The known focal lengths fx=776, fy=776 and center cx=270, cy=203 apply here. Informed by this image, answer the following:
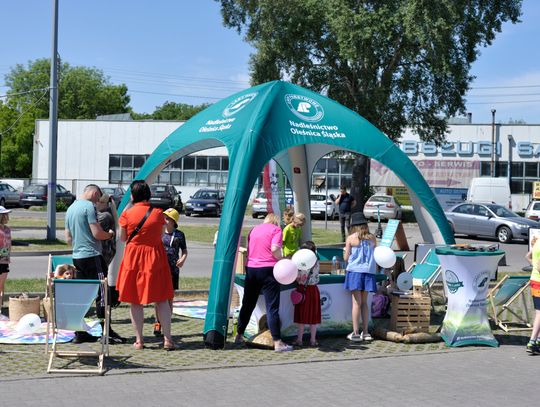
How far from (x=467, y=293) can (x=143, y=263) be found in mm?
3969

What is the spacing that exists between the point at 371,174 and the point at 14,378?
43461 millimetres

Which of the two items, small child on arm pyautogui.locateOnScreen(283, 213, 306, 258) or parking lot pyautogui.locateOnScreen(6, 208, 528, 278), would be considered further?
parking lot pyautogui.locateOnScreen(6, 208, 528, 278)

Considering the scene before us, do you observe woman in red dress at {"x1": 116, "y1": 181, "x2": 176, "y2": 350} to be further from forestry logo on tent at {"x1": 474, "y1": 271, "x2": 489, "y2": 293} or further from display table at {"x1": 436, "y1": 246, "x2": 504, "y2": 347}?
forestry logo on tent at {"x1": 474, "y1": 271, "x2": 489, "y2": 293}

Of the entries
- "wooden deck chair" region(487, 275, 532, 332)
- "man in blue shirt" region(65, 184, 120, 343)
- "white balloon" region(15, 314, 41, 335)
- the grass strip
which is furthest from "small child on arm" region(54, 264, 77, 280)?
"wooden deck chair" region(487, 275, 532, 332)

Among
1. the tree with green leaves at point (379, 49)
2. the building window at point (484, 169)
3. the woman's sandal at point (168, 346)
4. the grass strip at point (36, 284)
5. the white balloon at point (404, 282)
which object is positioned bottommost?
the woman's sandal at point (168, 346)

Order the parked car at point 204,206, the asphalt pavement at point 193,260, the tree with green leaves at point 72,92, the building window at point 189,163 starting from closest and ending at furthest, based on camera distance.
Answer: the asphalt pavement at point 193,260 → the parked car at point 204,206 → the building window at point 189,163 → the tree with green leaves at point 72,92

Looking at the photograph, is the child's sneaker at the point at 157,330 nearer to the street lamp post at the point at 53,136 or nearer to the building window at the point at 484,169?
the street lamp post at the point at 53,136

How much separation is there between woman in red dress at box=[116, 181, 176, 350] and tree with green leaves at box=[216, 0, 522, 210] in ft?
84.3

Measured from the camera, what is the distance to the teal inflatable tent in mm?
9625

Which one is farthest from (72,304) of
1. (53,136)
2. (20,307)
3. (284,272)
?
(53,136)

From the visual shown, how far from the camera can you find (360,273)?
388 inches

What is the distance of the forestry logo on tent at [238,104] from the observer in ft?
36.8

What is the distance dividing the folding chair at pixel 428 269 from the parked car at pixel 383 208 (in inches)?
1048

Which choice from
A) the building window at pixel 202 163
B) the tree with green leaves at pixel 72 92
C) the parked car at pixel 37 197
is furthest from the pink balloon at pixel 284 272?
the tree with green leaves at pixel 72 92
